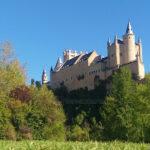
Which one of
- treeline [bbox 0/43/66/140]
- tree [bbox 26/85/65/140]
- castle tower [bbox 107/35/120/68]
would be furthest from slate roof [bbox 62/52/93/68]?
tree [bbox 26/85/65/140]

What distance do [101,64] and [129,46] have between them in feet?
32.7

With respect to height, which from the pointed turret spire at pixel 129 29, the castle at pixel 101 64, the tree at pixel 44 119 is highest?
the pointed turret spire at pixel 129 29

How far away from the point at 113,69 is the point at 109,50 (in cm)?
1208

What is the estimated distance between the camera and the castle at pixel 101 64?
15012 cm

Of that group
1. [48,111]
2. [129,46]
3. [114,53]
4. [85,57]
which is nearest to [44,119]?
[48,111]

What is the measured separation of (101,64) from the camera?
156 m

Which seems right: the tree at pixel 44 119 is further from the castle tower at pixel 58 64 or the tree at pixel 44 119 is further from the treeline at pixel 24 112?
the castle tower at pixel 58 64

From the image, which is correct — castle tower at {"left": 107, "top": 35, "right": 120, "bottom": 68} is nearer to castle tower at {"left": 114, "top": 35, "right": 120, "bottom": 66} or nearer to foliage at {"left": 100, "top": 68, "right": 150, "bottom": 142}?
castle tower at {"left": 114, "top": 35, "right": 120, "bottom": 66}

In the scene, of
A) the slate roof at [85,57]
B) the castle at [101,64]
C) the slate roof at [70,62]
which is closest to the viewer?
the castle at [101,64]

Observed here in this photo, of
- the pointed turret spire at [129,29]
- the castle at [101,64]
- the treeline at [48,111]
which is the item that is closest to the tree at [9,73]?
the treeline at [48,111]

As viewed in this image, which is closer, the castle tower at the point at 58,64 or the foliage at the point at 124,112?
the foliage at the point at 124,112

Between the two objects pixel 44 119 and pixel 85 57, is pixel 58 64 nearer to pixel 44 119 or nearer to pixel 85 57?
pixel 85 57

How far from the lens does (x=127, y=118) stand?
67375 millimetres

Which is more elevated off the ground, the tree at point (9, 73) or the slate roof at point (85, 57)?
the slate roof at point (85, 57)
